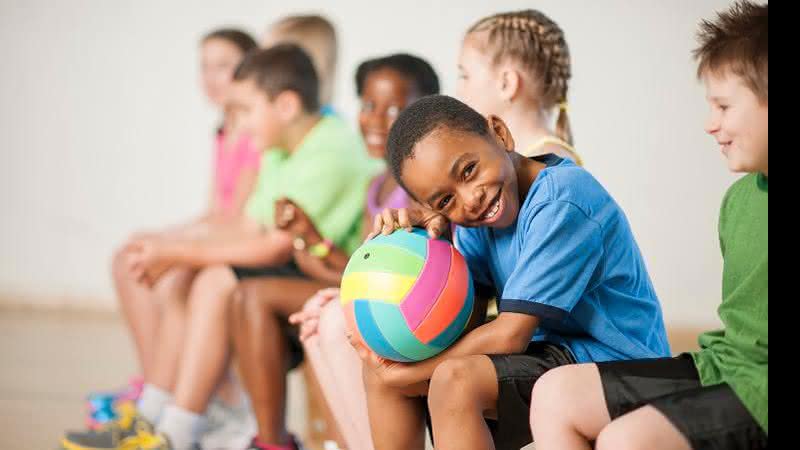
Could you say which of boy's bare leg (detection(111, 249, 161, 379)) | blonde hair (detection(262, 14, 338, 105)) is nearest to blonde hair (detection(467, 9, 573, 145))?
blonde hair (detection(262, 14, 338, 105))

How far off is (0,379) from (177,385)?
1539mm

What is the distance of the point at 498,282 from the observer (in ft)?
7.10

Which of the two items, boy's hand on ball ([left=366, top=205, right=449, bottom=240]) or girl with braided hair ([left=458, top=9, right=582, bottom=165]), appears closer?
boy's hand on ball ([left=366, top=205, right=449, bottom=240])

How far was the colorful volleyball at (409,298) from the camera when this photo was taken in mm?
1979

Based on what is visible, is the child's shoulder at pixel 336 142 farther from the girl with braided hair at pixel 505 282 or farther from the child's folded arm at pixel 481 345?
the child's folded arm at pixel 481 345

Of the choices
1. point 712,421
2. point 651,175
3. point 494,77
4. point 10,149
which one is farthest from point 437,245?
point 10,149

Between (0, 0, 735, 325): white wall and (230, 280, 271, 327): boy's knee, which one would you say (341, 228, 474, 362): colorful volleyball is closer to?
(230, 280, 271, 327): boy's knee

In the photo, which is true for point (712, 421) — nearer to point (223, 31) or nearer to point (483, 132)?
point (483, 132)

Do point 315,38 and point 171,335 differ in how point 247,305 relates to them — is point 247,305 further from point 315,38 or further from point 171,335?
point 315,38

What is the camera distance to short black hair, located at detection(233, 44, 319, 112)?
338 centimetres

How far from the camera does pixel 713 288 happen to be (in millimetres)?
2826

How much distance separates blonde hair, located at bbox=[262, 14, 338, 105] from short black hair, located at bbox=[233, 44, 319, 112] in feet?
1.14

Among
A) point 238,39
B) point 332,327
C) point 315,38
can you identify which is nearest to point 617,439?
point 332,327

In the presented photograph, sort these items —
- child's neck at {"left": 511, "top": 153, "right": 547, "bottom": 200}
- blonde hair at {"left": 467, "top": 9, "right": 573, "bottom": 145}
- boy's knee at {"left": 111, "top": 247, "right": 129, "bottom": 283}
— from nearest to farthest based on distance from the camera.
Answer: child's neck at {"left": 511, "top": 153, "right": 547, "bottom": 200} < blonde hair at {"left": 467, "top": 9, "right": 573, "bottom": 145} < boy's knee at {"left": 111, "top": 247, "right": 129, "bottom": 283}
